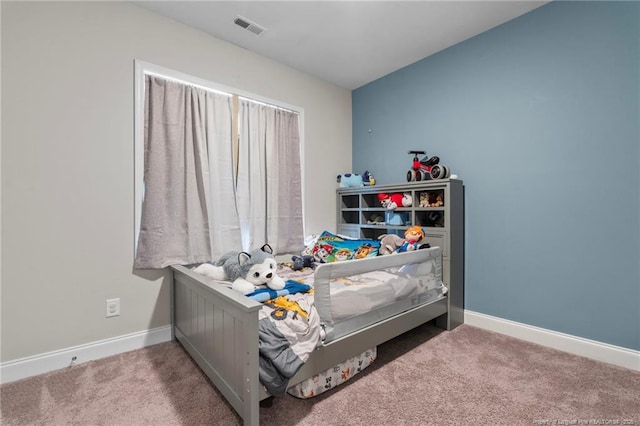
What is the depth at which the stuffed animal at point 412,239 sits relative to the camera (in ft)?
7.89

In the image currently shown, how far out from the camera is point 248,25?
2377mm

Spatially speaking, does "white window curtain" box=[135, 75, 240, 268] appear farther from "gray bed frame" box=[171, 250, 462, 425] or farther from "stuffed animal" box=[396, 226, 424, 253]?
"stuffed animal" box=[396, 226, 424, 253]

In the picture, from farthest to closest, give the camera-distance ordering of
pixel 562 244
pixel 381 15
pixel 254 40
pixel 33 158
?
pixel 254 40 → pixel 381 15 → pixel 562 244 → pixel 33 158

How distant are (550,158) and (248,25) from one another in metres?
2.55

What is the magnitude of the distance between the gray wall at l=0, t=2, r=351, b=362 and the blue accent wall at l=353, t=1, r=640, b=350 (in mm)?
2473

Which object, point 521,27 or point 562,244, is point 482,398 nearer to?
point 562,244

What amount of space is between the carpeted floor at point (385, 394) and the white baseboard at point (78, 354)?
6 centimetres

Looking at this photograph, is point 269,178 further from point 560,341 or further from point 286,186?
point 560,341

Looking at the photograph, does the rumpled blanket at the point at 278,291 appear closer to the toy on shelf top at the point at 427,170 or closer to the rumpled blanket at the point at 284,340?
the rumpled blanket at the point at 284,340

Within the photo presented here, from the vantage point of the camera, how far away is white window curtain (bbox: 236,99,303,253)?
2.70 meters

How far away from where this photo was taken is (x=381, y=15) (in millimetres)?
2270

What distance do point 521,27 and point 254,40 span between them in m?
2.17

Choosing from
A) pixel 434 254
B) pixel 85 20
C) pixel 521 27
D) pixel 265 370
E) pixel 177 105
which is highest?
pixel 521 27

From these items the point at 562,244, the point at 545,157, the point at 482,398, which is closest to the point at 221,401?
the point at 482,398
